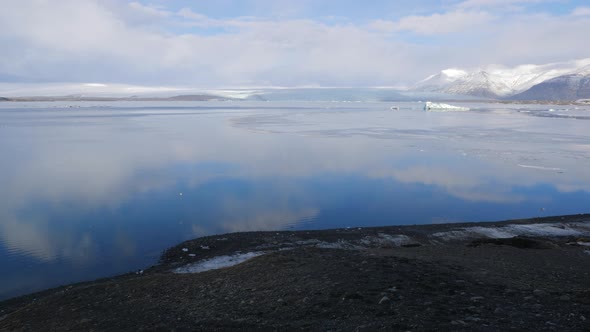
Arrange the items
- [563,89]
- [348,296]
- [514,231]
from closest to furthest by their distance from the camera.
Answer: [348,296], [514,231], [563,89]

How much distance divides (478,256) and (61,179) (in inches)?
→ 408

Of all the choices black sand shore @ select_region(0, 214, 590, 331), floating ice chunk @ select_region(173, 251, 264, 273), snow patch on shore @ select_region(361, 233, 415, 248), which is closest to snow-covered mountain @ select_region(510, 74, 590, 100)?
snow patch on shore @ select_region(361, 233, 415, 248)

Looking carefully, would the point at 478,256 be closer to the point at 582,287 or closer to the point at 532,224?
the point at 582,287

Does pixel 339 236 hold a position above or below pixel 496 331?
below

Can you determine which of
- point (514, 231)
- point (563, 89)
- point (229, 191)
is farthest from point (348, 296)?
point (563, 89)

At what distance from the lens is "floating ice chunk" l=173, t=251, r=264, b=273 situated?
6.08 metres

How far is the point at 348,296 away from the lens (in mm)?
4062

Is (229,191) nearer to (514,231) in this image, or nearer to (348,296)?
(514,231)

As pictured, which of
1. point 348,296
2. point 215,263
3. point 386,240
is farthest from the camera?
point 386,240

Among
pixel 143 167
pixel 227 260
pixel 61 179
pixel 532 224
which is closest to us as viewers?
pixel 227 260

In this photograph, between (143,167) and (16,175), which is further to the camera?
(143,167)

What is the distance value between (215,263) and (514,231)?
15.9ft

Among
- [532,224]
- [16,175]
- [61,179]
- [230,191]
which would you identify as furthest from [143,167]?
[532,224]

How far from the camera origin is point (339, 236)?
7566 millimetres
